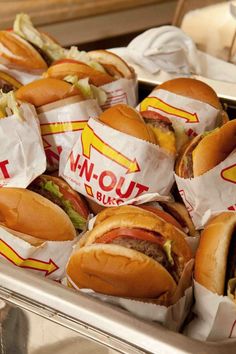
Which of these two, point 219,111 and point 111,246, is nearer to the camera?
point 111,246

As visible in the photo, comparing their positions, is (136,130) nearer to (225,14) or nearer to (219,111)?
(219,111)

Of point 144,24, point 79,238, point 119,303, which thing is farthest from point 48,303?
point 144,24

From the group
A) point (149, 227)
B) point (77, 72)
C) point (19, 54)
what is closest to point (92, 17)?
point (19, 54)

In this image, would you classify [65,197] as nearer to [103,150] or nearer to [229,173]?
[103,150]

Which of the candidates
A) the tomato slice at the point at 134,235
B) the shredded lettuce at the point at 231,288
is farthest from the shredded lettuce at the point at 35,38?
the shredded lettuce at the point at 231,288

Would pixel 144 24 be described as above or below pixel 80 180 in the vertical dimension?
below

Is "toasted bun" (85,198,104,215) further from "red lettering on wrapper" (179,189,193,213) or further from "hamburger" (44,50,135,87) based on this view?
"hamburger" (44,50,135,87)
